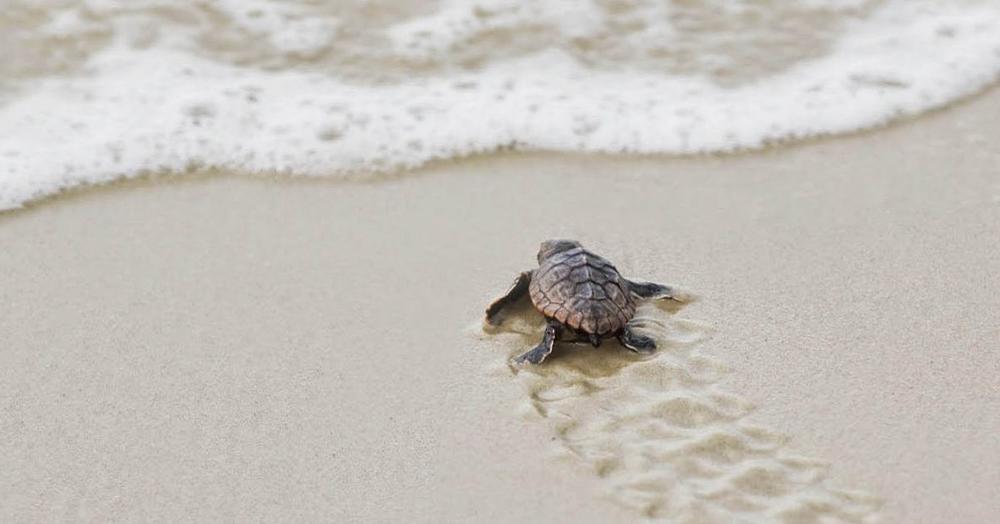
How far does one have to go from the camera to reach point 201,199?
16.7ft

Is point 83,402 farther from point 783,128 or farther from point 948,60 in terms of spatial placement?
point 948,60

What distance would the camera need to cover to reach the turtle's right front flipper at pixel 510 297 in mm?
4086

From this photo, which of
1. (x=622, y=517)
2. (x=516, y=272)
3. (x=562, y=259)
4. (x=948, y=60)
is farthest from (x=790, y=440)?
(x=948, y=60)

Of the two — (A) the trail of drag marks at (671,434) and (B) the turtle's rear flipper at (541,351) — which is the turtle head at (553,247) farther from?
(B) the turtle's rear flipper at (541,351)

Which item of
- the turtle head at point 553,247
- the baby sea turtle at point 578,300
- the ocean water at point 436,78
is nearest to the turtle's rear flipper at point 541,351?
the baby sea turtle at point 578,300

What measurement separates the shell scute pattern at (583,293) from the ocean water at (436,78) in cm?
157

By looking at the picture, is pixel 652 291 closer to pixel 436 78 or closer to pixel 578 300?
pixel 578 300

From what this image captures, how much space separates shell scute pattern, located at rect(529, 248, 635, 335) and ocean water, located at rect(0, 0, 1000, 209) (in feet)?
5.15

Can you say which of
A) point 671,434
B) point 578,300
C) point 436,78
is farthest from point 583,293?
point 436,78

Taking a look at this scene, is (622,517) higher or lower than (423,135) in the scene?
lower

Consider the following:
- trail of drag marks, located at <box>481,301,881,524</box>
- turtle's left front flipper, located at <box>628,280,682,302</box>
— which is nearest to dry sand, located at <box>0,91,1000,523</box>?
trail of drag marks, located at <box>481,301,881,524</box>

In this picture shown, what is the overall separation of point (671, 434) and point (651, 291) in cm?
88

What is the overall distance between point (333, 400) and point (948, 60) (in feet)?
14.9

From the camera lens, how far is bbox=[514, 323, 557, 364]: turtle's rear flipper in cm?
382
